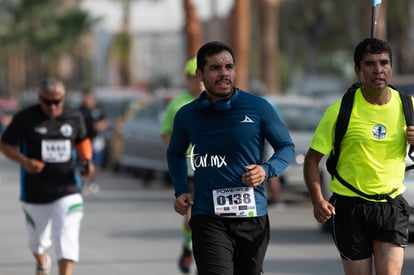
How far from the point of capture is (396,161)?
7.25 metres

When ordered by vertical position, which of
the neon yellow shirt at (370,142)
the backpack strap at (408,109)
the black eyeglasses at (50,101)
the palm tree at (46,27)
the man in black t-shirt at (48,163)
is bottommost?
the palm tree at (46,27)

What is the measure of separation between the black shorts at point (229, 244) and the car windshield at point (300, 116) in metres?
12.1

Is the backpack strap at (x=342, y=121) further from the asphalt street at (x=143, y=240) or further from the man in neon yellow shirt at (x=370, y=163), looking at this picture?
the asphalt street at (x=143, y=240)

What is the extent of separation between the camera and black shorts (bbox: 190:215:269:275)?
7000 millimetres

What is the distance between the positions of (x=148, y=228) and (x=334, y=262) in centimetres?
416

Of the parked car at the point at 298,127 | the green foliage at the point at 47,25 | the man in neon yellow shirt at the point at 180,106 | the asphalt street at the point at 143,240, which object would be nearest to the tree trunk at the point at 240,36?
the asphalt street at the point at 143,240

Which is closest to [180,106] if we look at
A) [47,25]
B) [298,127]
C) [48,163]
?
[48,163]

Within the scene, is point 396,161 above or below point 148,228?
above

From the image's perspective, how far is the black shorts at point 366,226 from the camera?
282 inches

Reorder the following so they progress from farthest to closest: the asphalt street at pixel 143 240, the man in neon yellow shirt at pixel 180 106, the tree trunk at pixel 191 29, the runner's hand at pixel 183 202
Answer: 1. the tree trunk at pixel 191 29
2. the asphalt street at pixel 143 240
3. the man in neon yellow shirt at pixel 180 106
4. the runner's hand at pixel 183 202

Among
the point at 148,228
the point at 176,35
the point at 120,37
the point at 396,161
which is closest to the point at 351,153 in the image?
the point at 396,161

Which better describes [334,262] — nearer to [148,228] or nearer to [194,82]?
[194,82]

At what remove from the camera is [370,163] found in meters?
7.19

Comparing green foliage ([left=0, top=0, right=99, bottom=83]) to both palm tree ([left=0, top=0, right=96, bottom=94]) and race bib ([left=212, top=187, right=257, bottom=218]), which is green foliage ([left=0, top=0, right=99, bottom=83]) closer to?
palm tree ([left=0, top=0, right=96, bottom=94])
